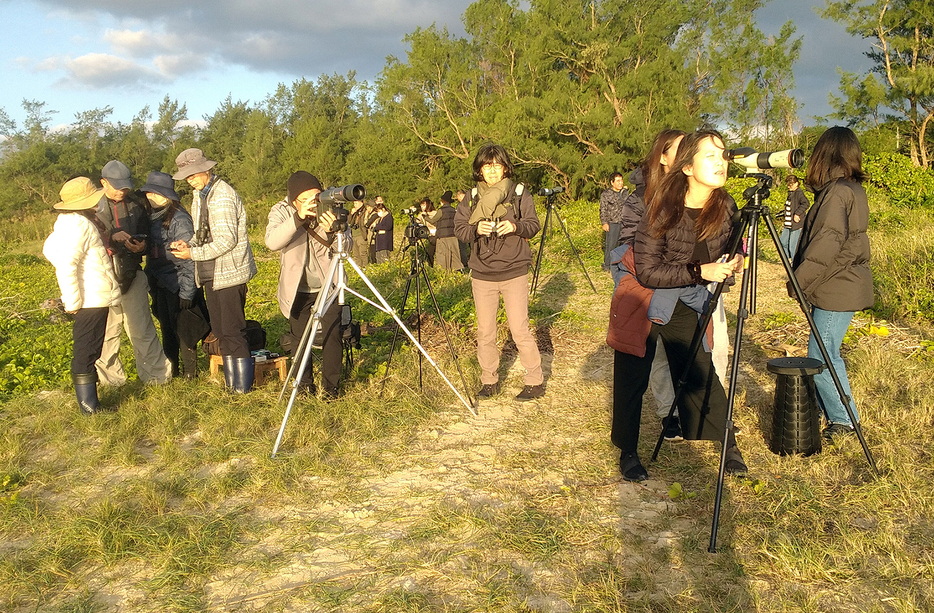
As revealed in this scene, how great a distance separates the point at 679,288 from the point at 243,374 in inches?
132

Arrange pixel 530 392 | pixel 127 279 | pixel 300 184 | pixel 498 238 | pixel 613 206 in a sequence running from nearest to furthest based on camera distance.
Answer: pixel 300 184 < pixel 498 238 < pixel 530 392 < pixel 127 279 < pixel 613 206

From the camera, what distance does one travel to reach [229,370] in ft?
16.1

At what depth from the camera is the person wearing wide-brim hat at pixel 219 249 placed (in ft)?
15.1

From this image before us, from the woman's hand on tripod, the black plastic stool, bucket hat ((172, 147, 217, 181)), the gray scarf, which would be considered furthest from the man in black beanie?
the black plastic stool

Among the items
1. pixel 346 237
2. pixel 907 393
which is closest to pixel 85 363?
pixel 346 237

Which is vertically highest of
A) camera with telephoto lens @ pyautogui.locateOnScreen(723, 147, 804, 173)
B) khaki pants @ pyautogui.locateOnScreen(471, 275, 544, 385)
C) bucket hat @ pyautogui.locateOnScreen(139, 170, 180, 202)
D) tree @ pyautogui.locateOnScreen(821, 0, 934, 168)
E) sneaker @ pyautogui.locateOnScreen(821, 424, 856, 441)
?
tree @ pyautogui.locateOnScreen(821, 0, 934, 168)

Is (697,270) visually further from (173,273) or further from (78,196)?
(173,273)

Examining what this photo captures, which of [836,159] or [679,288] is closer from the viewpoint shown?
[679,288]

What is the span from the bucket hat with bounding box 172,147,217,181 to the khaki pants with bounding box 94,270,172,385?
113cm

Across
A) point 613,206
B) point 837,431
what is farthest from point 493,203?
point 613,206

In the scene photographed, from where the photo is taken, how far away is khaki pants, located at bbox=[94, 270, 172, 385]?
199 inches

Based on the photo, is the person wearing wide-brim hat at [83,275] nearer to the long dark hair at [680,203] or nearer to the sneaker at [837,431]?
the long dark hair at [680,203]

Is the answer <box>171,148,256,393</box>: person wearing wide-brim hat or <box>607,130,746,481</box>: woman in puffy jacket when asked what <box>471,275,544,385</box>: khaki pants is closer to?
<box>607,130,746,481</box>: woman in puffy jacket

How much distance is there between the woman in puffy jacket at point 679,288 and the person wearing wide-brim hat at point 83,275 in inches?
142
